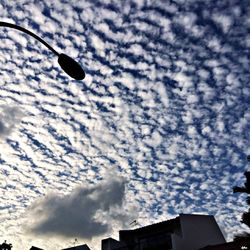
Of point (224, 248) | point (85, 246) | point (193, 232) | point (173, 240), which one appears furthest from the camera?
point (85, 246)

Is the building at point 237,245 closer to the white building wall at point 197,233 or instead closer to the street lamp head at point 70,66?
the white building wall at point 197,233

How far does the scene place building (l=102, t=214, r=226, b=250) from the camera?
31.9 metres

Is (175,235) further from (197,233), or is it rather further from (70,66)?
(70,66)

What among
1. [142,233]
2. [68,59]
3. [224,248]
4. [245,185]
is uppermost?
[142,233]

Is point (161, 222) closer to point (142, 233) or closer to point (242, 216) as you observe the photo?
point (142, 233)

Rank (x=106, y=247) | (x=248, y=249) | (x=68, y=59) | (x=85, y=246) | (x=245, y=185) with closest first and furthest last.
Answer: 1. (x=68, y=59)
2. (x=245, y=185)
3. (x=248, y=249)
4. (x=106, y=247)
5. (x=85, y=246)

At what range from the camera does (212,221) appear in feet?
116

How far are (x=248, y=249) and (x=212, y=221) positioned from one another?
11.2 meters

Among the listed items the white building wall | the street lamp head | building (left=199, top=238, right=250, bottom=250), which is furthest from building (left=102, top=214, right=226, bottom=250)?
the street lamp head

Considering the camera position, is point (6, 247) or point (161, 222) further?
point (6, 247)

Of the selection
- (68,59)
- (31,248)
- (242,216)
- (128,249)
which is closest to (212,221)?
(128,249)

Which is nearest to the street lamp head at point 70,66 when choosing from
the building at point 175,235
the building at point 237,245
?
the building at point 237,245

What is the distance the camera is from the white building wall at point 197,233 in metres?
31.9

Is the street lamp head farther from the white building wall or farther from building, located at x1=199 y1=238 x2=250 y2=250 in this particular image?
the white building wall
